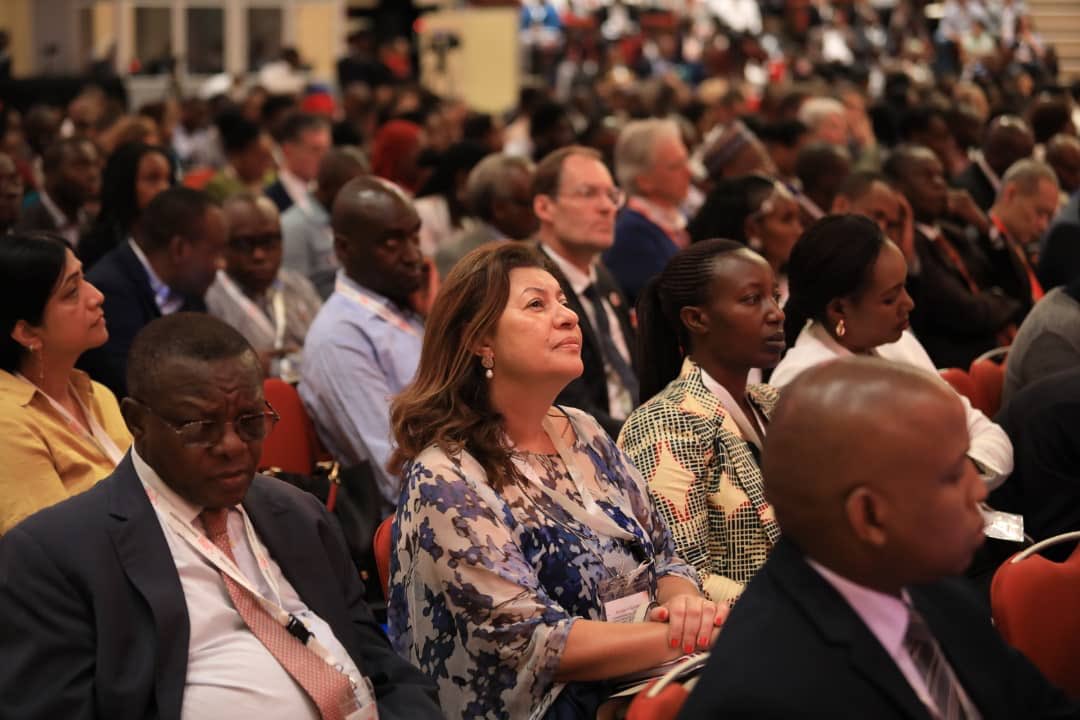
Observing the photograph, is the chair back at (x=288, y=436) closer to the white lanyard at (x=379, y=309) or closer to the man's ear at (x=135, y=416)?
the white lanyard at (x=379, y=309)

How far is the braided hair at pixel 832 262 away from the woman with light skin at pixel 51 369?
1794mm

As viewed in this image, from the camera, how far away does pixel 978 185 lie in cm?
797

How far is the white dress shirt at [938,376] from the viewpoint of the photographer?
142 inches

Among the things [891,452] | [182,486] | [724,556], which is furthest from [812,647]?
[724,556]

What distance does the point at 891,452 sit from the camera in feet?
5.69

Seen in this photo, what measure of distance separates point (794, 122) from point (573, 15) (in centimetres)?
1436

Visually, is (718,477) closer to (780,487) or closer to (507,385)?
(507,385)

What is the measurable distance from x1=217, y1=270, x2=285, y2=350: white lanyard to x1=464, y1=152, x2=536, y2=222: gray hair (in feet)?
3.74

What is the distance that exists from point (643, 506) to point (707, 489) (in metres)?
0.24

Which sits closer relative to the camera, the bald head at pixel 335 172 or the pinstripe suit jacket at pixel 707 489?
the pinstripe suit jacket at pixel 707 489

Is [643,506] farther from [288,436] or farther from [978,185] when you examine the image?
[978,185]

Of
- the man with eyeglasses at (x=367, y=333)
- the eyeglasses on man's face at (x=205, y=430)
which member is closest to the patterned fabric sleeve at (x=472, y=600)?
the eyeglasses on man's face at (x=205, y=430)

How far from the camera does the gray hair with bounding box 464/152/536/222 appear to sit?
237 inches

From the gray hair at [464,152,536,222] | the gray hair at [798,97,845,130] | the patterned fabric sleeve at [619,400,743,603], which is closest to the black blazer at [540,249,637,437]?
the gray hair at [464,152,536,222]
